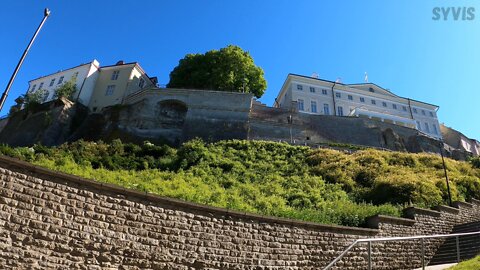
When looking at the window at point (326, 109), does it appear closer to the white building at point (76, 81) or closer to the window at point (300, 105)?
the window at point (300, 105)

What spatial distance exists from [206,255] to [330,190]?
11437 millimetres

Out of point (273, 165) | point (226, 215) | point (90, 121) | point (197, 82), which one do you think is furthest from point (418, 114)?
point (226, 215)

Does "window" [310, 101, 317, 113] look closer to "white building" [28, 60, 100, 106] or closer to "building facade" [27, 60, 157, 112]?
"building facade" [27, 60, 157, 112]

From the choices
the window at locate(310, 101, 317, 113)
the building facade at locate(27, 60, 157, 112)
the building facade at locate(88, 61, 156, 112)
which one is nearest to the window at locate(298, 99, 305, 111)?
the window at locate(310, 101, 317, 113)

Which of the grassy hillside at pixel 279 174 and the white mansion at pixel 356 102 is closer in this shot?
the grassy hillside at pixel 279 174

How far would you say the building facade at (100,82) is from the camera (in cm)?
4172

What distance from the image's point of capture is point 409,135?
4012cm

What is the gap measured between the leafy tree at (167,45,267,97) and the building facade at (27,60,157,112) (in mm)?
4620

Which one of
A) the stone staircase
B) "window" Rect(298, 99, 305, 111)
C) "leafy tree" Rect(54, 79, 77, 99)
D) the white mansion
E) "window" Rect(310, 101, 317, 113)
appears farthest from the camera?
the white mansion

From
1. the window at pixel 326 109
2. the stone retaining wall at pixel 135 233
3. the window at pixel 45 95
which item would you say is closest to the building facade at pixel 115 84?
the window at pixel 45 95

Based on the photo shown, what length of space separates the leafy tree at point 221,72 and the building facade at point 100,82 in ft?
15.2

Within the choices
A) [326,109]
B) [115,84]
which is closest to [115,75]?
[115,84]

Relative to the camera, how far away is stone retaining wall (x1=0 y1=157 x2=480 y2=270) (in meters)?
7.12

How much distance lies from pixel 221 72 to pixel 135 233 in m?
34.6
